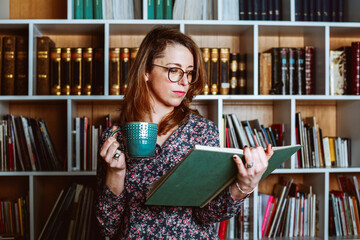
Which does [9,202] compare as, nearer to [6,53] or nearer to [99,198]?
[6,53]

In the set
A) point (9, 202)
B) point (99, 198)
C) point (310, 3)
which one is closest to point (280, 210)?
point (310, 3)

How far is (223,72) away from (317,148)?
682mm

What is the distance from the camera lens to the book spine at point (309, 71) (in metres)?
2.19

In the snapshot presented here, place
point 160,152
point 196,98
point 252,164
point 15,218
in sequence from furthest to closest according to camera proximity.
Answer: point 15,218 < point 196,98 < point 160,152 < point 252,164

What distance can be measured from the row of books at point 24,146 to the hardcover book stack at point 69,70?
0.20 metres

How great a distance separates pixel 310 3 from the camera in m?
2.19

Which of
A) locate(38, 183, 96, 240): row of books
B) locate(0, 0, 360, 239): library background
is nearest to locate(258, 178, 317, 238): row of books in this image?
locate(0, 0, 360, 239): library background

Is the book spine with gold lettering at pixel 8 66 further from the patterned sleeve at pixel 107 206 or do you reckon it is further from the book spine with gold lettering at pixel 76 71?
the patterned sleeve at pixel 107 206

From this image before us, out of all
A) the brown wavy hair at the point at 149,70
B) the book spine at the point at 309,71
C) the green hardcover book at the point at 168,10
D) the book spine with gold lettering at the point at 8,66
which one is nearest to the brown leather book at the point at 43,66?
the book spine with gold lettering at the point at 8,66

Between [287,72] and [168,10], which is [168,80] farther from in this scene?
[287,72]

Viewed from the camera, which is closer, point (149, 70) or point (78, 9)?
point (149, 70)

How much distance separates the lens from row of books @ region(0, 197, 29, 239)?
2141 millimetres

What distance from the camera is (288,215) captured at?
2.19 m

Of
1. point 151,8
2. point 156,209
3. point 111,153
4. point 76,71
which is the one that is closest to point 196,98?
point 151,8
